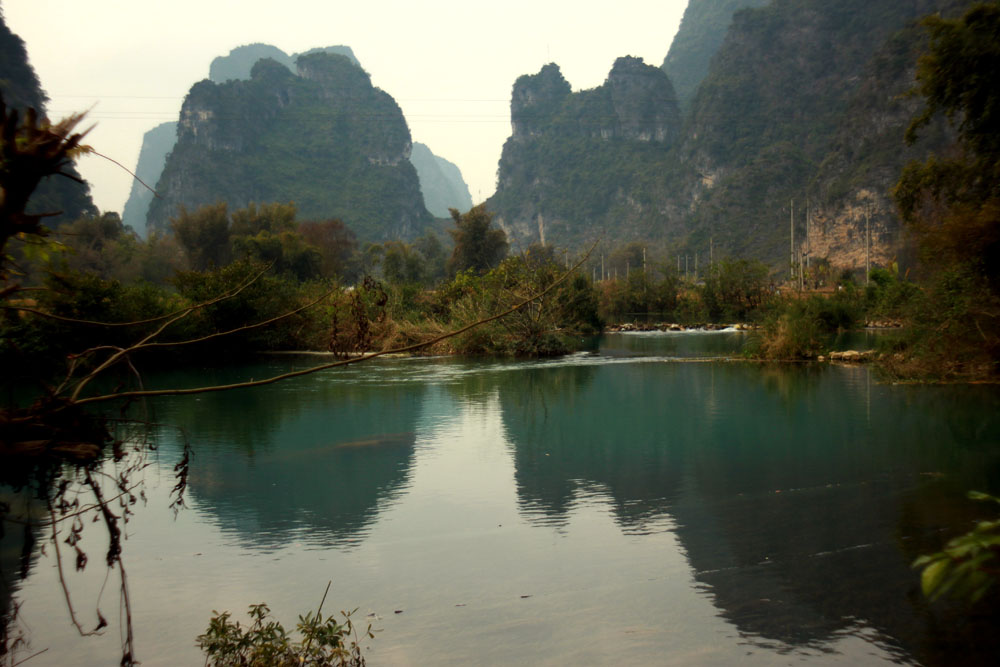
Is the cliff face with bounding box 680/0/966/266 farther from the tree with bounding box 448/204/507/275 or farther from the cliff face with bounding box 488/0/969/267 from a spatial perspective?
the tree with bounding box 448/204/507/275

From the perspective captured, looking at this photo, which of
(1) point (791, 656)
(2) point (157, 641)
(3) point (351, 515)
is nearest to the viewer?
(1) point (791, 656)

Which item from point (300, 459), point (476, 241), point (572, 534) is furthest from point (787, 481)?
point (476, 241)

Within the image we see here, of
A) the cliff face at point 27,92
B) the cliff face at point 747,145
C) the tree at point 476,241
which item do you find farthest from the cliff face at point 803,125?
the cliff face at point 27,92

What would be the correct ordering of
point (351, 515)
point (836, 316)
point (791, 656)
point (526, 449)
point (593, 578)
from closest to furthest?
point (791, 656)
point (593, 578)
point (351, 515)
point (526, 449)
point (836, 316)

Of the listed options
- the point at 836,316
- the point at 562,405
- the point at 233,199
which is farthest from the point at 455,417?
the point at 233,199

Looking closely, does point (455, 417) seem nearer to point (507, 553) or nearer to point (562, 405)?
point (562, 405)

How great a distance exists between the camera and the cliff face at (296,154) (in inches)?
5591

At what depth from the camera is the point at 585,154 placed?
168 m

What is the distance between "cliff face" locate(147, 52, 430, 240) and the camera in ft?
466

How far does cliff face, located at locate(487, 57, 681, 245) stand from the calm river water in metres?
135

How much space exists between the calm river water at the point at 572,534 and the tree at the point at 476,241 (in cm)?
4575

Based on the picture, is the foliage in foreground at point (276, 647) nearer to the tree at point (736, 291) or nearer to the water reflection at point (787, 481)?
the water reflection at point (787, 481)

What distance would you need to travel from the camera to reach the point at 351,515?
6.32 meters

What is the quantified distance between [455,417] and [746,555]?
6579 mm
